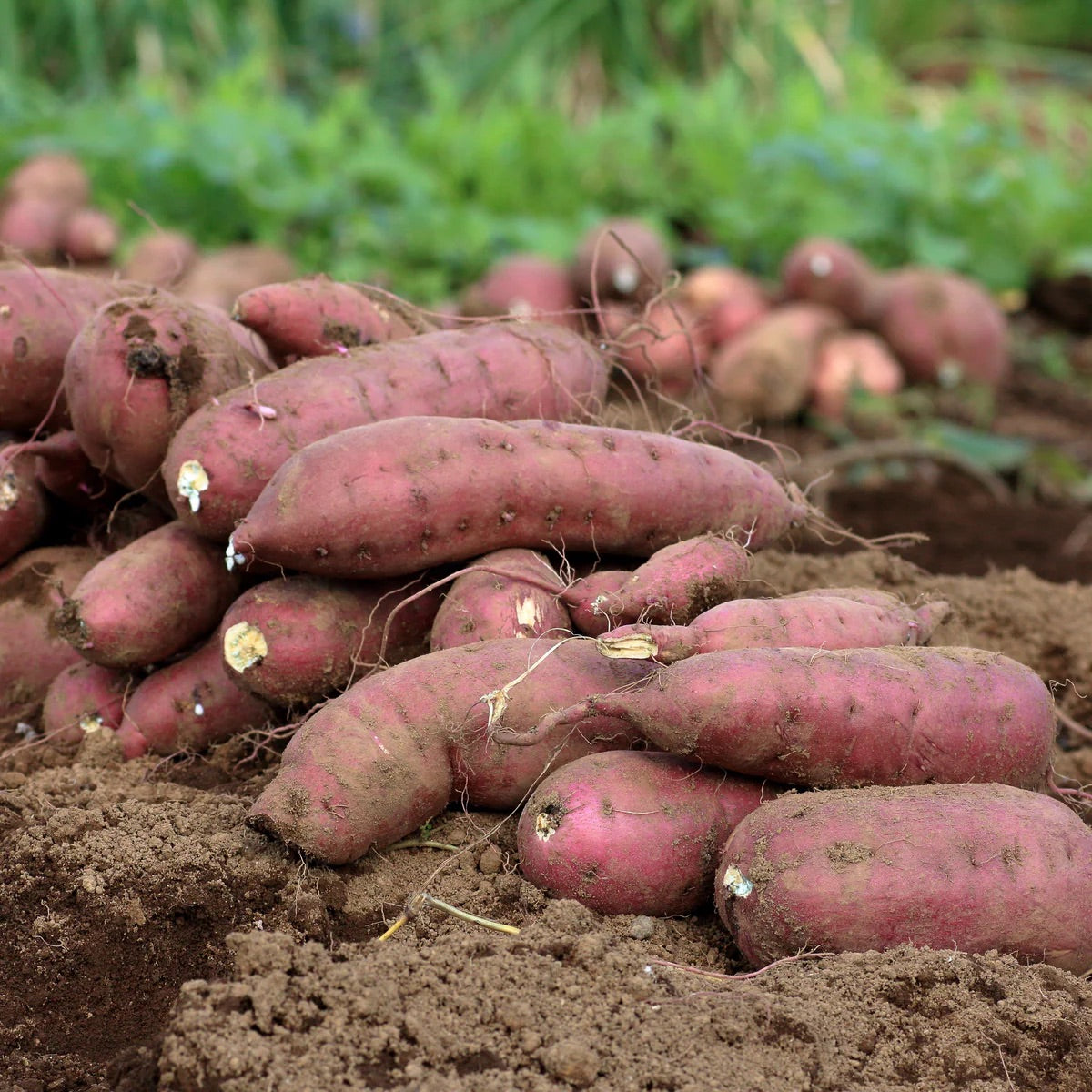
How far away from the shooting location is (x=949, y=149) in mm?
7688

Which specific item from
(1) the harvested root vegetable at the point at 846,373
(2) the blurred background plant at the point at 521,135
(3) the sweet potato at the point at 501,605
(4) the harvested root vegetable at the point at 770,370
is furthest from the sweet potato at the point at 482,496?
(2) the blurred background plant at the point at 521,135

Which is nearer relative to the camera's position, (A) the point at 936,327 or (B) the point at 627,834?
(B) the point at 627,834

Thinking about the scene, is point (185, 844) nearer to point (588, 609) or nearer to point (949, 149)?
point (588, 609)

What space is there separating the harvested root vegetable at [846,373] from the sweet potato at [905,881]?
169 inches

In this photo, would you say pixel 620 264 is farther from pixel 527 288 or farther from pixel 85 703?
pixel 85 703

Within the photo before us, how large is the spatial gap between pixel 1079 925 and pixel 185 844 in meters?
1.43

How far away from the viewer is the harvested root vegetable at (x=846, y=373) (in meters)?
6.10

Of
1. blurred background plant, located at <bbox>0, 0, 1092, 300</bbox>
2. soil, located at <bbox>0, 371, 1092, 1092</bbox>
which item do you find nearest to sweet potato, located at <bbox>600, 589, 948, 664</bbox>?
soil, located at <bbox>0, 371, 1092, 1092</bbox>

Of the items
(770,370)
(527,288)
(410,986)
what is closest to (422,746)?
(410,986)

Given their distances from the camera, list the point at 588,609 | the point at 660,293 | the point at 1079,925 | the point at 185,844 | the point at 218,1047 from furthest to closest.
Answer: the point at 660,293
the point at 588,609
the point at 185,844
the point at 1079,925
the point at 218,1047

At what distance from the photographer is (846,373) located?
611cm

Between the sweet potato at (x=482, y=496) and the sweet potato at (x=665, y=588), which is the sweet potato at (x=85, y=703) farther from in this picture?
the sweet potato at (x=665, y=588)

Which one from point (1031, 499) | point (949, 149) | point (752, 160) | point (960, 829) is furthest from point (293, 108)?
point (960, 829)

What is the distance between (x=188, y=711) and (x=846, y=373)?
14.1 feet
